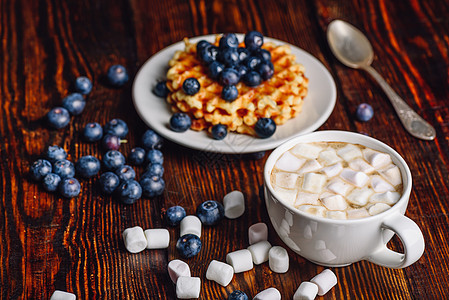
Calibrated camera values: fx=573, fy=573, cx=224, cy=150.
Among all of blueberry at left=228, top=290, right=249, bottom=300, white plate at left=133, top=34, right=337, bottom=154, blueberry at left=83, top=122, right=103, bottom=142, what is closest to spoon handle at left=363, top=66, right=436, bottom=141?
white plate at left=133, top=34, right=337, bottom=154

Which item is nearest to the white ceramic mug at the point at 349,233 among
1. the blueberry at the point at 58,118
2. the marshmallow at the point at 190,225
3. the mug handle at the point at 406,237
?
the mug handle at the point at 406,237

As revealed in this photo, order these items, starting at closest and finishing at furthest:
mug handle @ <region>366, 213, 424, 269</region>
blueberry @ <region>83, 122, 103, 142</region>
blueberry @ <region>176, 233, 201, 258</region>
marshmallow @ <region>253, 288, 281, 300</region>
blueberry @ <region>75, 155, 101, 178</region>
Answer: mug handle @ <region>366, 213, 424, 269</region>
marshmallow @ <region>253, 288, 281, 300</region>
blueberry @ <region>176, 233, 201, 258</region>
blueberry @ <region>75, 155, 101, 178</region>
blueberry @ <region>83, 122, 103, 142</region>

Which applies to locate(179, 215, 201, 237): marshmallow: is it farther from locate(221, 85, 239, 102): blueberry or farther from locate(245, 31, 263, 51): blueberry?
locate(245, 31, 263, 51): blueberry

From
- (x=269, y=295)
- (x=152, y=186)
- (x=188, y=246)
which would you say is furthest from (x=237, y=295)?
(x=152, y=186)

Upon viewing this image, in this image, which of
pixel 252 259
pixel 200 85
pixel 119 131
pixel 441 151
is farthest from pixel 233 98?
pixel 441 151

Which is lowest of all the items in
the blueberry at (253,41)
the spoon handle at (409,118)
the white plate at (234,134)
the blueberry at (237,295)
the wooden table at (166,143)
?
the wooden table at (166,143)

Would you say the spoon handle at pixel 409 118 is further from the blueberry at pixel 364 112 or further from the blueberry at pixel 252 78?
the blueberry at pixel 252 78

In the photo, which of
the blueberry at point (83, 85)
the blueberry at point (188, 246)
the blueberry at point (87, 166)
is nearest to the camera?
the blueberry at point (188, 246)
